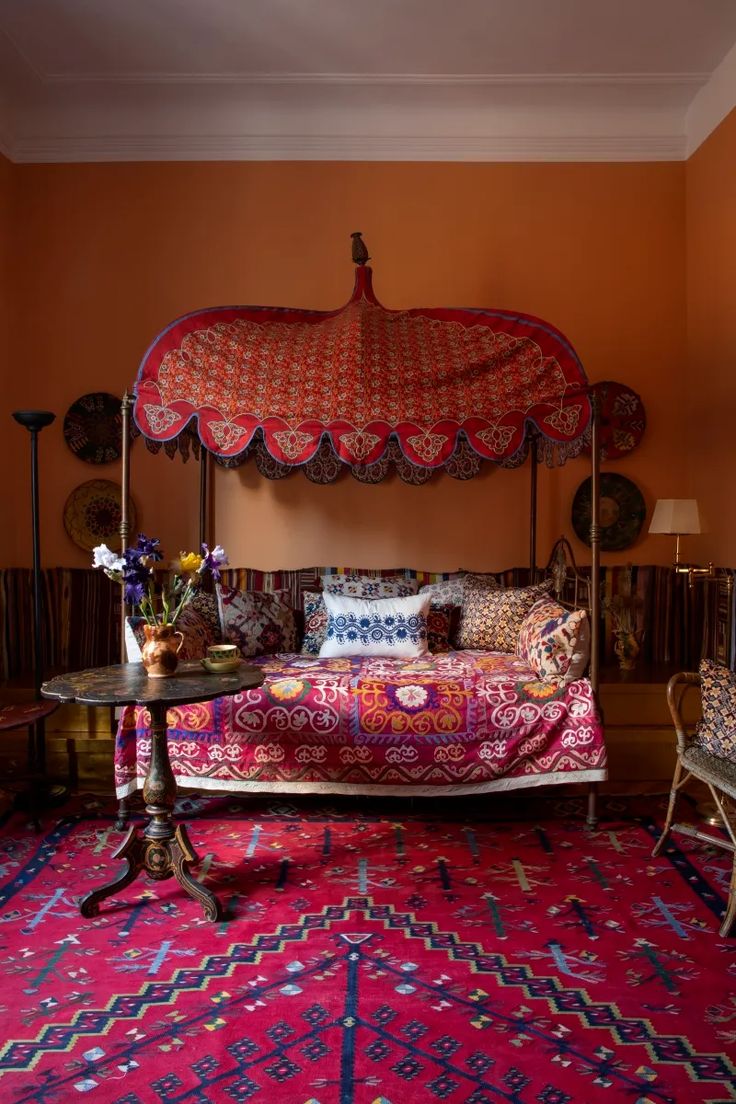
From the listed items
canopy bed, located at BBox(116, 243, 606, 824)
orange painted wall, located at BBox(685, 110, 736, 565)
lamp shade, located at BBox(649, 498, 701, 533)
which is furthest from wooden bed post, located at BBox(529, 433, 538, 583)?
orange painted wall, located at BBox(685, 110, 736, 565)

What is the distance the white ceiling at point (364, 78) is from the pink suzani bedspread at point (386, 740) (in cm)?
368

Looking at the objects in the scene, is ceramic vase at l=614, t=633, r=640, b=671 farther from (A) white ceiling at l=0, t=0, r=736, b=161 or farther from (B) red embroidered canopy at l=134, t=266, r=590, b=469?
(A) white ceiling at l=0, t=0, r=736, b=161

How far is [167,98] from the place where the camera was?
590cm

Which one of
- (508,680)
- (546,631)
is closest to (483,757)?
(508,680)

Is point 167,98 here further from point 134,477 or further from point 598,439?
point 598,439

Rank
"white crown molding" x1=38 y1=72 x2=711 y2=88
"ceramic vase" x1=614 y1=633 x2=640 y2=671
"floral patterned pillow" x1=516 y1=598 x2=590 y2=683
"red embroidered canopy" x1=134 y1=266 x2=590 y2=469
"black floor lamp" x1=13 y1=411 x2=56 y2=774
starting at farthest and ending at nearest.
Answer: "ceramic vase" x1=614 y1=633 x2=640 y2=671
"white crown molding" x1=38 y1=72 x2=711 y2=88
"black floor lamp" x1=13 y1=411 x2=56 y2=774
"red embroidered canopy" x1=134 y1=266 x2=590 y2=469
"floral patterned pillow" x1=516 y1=598 x2=590 y2=683

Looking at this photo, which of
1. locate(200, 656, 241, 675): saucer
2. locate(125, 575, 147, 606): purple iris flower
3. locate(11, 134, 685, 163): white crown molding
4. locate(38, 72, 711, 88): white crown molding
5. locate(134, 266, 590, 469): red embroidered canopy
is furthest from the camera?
locate(11, 134, 685, 163): white crown molding

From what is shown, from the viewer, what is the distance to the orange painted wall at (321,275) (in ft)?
20.1

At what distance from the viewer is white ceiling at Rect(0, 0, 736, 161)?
4.99 meters

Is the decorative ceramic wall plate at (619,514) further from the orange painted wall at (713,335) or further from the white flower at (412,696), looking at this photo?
the white flower at (412,696)

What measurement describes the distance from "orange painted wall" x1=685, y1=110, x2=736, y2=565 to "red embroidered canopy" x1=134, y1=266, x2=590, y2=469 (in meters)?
1.40

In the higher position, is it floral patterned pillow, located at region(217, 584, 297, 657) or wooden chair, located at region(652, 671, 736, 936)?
floral patterned pillow, located at region(217, 584, 297, 657)

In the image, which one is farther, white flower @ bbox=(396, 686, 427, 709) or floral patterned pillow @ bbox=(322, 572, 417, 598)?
floral patterned pillow @ bbox=(322, 572, 417, 598)

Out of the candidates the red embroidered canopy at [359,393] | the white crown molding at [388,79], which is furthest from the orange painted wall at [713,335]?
the red embroidered canopy at [359,393]
